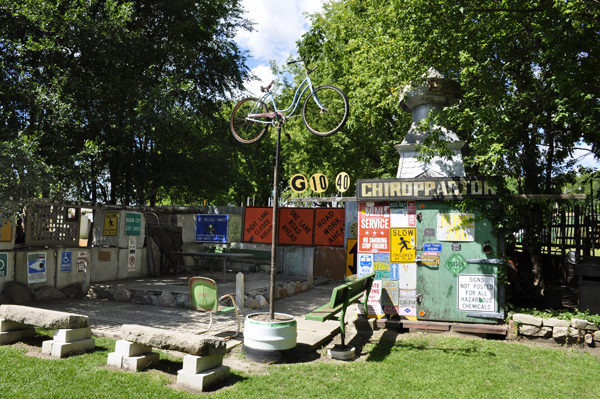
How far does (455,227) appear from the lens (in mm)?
7809

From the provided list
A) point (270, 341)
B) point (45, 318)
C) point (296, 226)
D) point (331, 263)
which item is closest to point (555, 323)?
point (270, 341)

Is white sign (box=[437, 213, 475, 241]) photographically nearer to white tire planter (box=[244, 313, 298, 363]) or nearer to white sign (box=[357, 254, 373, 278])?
white sign (box=[357, 254, 373, 278])

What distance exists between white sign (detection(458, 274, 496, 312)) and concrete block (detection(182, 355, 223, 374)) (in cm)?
467

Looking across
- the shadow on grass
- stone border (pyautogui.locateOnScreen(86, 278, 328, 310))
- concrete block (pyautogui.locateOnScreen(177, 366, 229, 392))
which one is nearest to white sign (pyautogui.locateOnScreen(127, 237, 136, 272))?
stone border (pyautogui.locateOnScreen(86, 278, 328, 310))

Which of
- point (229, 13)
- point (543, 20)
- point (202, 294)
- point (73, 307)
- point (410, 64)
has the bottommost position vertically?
point (73, 307)

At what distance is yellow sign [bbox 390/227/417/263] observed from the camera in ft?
26.2

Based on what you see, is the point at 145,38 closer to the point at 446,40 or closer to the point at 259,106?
the point at 259,106

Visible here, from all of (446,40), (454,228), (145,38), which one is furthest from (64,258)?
(446,40)

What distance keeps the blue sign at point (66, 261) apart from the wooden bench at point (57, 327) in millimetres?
4747

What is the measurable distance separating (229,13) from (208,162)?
23.9 ft

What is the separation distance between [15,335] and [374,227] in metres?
6.24

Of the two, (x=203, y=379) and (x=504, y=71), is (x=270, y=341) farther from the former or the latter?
(x=504, y=71)

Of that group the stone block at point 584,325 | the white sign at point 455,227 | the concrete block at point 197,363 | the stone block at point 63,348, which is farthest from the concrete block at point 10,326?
the stone block at point 584,325

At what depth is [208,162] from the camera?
16328mm
